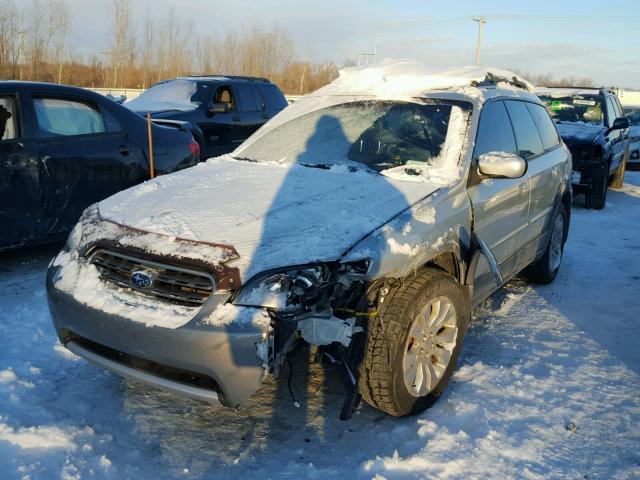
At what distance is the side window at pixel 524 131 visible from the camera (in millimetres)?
4383

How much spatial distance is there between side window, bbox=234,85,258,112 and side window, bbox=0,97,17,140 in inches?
225

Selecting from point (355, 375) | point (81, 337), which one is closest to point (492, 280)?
point (355, 375)

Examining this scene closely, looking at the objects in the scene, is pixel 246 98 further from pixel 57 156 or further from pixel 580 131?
pixel 57 156

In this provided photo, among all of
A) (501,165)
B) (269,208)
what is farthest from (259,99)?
(269,208)

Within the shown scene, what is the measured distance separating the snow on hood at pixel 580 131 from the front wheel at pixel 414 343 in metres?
6.91

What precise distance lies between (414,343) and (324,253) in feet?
2.52

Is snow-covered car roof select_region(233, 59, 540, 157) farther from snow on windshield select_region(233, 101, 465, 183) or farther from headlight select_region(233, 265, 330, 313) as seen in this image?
headlight select_region(233, 265, 330, 313)

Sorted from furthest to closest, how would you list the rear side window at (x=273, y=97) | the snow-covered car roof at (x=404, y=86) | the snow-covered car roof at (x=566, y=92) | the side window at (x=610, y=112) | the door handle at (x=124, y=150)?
the rear side window at (x=273, y=97)
the snow-covered car roof at (x=566, y=92)
the side window at (x=610, y=112)
the door handle at (x=124, y=150)
the snow-covered car roof at (x=404, y=86)

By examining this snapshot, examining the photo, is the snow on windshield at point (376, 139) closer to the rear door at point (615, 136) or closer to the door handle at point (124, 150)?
the door handle at point (124, 150)

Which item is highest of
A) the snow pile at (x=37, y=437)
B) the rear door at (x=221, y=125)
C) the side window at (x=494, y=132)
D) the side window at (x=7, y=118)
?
the side window at (x=494, y=132)

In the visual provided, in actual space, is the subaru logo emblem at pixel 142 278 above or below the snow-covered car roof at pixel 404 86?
below

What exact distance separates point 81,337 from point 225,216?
3.00 ft

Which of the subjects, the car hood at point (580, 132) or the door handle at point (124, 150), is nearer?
the door handle at point (124, 150)

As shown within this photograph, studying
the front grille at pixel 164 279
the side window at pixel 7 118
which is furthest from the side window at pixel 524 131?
the side window at pixel 7 118
